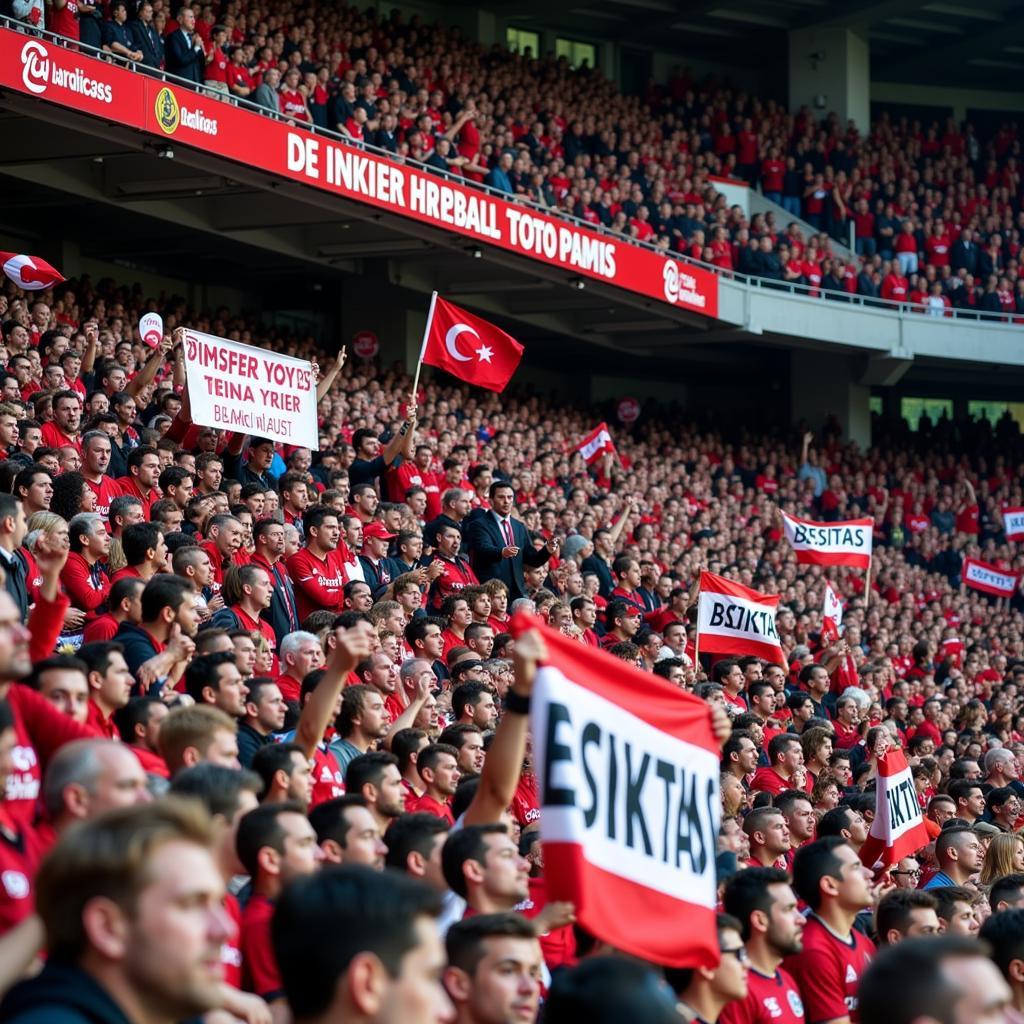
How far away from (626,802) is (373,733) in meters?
2.81

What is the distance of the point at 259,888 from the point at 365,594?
17.1 feet

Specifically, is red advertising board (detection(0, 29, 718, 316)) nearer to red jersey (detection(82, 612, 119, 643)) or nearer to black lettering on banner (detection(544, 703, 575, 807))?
red jersey (detection(82, 612, 119, 643))

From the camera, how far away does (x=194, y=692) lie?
664cm

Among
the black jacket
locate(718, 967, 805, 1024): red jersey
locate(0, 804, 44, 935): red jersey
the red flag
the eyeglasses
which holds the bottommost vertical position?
locate(718, 967, 805, 1024): red jersey

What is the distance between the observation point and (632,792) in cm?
491

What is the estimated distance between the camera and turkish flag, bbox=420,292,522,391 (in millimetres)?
15945

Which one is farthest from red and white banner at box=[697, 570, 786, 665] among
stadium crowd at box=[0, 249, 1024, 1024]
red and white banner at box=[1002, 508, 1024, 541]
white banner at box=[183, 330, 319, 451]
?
red and white banner at box=[1002, 508, 1024, 541]

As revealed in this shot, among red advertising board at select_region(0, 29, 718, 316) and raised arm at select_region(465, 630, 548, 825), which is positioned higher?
red advertising board at select_region(0, 29, 718, 316)

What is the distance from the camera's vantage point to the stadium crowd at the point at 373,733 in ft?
10.3

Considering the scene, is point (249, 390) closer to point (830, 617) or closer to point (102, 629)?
point (102, 629)

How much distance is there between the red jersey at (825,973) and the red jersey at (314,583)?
4.63 meters

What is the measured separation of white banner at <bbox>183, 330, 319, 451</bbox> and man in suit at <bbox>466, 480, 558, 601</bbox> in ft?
4.50

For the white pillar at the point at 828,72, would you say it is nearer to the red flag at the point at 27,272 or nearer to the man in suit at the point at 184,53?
the man in suit at the point at 184,53

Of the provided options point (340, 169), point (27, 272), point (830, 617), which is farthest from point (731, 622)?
point (340, 169)
